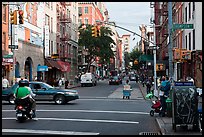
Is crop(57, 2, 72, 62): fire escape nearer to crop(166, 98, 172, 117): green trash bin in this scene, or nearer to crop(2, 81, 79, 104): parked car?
crop(2, 81, 79, 104): parked car

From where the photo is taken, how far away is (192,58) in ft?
107

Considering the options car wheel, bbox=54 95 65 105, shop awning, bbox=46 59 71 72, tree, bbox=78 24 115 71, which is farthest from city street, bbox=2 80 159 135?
tree, bbox=78 24 115 71

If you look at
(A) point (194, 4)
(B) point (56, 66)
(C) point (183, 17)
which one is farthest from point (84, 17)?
(A) point (194, 4)

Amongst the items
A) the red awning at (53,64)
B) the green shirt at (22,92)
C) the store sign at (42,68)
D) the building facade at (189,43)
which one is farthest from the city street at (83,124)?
the red awning at (53,64)

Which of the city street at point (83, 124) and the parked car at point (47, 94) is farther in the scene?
the parked car at point (47, 94)

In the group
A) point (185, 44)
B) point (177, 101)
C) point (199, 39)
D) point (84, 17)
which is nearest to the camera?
point (177, 101)

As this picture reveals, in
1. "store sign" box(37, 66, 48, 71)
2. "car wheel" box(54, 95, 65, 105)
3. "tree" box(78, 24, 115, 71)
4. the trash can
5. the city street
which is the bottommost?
the city street

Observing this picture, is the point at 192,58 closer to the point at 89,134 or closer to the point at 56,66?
the point at 89,134

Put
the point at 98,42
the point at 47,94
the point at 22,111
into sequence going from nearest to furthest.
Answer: the point at 22,111, the point at 47,94, the point at 98,42

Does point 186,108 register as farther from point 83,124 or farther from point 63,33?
point 63,33

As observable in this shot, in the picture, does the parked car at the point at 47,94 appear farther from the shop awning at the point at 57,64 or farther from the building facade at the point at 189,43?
Answer: the shop awning at the point at 57,64

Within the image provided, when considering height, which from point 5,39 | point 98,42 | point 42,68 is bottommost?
point 42,68

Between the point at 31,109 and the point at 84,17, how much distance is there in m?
88.1

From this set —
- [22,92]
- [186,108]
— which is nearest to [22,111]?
[22,92]
